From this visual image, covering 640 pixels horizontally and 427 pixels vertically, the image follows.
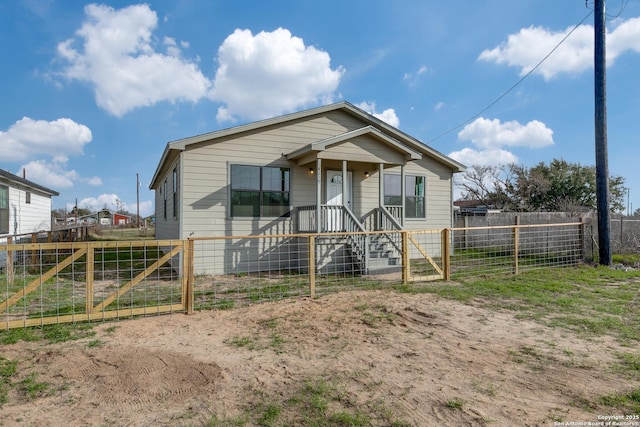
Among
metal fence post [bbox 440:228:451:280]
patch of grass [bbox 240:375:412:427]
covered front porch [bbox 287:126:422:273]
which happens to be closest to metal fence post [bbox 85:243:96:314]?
patch of grass [bbox 240:375:412:427]

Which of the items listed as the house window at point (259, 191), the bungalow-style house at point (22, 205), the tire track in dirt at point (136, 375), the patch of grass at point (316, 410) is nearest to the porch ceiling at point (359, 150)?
the house window at point (259, 191)

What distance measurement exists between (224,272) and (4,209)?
12.0 meters

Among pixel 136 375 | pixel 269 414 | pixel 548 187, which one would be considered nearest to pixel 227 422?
pixel 269 414

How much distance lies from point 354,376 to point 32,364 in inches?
129

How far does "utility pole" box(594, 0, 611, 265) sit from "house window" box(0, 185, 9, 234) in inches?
829

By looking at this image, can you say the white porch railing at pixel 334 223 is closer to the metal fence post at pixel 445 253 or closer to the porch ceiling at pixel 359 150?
the porch ceiling at pixel 359 150

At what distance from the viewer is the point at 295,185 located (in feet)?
35.1

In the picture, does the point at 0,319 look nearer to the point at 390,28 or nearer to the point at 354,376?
the point at 354,376

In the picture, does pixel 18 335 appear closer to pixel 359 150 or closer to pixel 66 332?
pixel 66 332

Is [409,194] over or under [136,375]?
over

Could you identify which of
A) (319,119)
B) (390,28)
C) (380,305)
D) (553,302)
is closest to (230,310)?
(380,305)

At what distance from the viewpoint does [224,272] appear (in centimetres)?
971

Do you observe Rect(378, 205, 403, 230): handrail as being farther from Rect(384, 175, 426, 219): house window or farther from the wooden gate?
the wooden gate

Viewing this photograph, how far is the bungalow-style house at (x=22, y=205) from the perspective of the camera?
15148 millimetres
